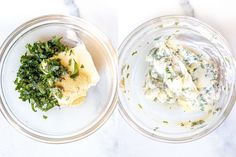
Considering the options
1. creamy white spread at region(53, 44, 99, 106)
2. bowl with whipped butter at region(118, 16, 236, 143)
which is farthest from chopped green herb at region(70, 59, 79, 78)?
bowl with whipped butter at region(118, 16, 236, 143)

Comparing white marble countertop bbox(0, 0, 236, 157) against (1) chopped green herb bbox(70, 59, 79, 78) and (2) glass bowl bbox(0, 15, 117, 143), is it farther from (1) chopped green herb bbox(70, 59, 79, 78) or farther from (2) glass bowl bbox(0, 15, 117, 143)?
(1) chopped green herb bbox(70, 59, 79, 78)

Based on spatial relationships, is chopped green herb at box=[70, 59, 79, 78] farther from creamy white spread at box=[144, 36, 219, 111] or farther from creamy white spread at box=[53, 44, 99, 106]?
creamy white spread at box=[144, 36, 219, 111]

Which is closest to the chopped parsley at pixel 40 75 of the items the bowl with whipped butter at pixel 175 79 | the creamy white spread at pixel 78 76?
the creamy white spread at pixel 78 76

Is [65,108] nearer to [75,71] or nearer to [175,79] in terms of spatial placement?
[75,71]

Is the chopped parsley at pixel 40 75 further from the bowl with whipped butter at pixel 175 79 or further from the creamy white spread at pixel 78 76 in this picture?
the bowl with whipped butter at pixel 175 79

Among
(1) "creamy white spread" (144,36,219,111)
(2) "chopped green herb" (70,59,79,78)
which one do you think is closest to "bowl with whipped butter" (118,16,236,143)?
(1) "creamy white spread" (144,36,219,111)
